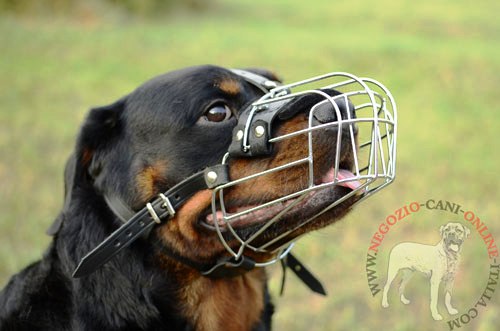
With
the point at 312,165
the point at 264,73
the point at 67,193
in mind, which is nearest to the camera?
the point at 312,165

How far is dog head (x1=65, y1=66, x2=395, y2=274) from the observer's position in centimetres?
213

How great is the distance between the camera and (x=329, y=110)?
2.08 metres

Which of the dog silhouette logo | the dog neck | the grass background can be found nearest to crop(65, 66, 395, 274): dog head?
the dog neck

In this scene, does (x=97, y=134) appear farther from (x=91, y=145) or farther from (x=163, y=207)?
(x=163, y=207)

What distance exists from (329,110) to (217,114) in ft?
1.71

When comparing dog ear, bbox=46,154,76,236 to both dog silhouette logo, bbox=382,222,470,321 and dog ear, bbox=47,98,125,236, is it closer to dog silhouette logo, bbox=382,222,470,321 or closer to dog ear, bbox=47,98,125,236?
dog ear, bbox=47,98,125,236

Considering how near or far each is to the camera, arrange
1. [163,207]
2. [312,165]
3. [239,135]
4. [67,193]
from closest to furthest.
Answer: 1. [312,165]
2. [239,135]
3. [163,207]
4. [67,193]

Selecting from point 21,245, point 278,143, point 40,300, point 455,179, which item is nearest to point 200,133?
point 278,143

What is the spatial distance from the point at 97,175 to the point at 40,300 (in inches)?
21.7

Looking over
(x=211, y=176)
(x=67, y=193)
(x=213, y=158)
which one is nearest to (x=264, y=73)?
(x=213, y=158)

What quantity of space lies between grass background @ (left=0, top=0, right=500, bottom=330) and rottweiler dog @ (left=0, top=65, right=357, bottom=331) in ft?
4.95

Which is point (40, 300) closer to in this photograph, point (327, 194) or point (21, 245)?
point (327, 194)

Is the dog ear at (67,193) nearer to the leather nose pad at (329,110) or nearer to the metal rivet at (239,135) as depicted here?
the metal rivet at (239,135)

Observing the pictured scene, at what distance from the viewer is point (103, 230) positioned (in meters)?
2.43
